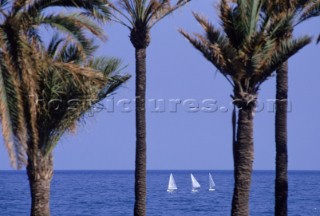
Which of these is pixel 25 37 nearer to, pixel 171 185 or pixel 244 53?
pixel 244 53

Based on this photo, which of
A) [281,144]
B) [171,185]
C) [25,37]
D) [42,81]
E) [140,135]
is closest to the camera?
[25,37]

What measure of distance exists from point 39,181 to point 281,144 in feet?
18.7

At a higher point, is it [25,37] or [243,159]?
[25,37]

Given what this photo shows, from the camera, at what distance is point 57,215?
57.1 m

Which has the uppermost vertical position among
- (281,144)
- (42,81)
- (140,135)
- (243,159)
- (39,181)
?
(42,81)

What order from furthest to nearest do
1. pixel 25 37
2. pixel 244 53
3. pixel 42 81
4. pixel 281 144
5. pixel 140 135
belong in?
1. pixel 140 135
2. pixel 281 144
3. pixel 42 81
4. pixel 244 53
5. pixel 25 37

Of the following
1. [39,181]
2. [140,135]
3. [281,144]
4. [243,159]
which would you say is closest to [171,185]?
[140,135]

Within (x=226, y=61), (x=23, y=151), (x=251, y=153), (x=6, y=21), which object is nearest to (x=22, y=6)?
(x=6, y=21)

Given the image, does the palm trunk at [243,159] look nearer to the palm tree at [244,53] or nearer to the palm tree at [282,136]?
the palm tree at [244,53]

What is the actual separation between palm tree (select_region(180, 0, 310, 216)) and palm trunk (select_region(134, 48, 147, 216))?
307 centimetres

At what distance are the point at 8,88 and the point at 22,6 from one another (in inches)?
89.8

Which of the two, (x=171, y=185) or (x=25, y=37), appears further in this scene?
(x=171, y=185)

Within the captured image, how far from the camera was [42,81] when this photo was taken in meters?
17.6

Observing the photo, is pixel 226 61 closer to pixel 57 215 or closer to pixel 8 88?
pixel 8 88
